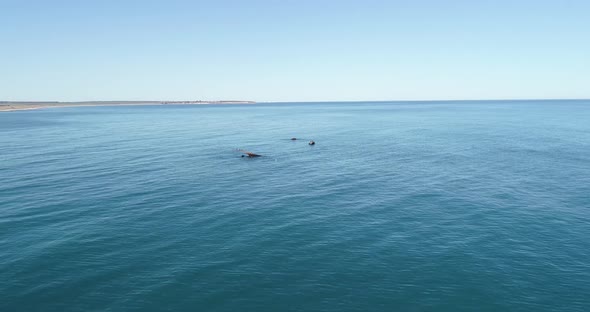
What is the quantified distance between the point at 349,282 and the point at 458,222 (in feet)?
72.8

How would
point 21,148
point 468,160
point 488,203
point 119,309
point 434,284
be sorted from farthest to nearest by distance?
1. point 21,148
2. point 468,160
3. point 488,203
4. point 434,284
5. point 119,309

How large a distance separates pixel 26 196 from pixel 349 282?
54.1 m

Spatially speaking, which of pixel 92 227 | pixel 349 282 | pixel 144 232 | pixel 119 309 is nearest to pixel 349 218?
pixel 349 282

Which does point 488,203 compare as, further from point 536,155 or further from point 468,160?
point 536,155

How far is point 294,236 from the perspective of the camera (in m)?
44.2

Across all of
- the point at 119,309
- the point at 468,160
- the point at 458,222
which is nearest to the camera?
the point at 119,309

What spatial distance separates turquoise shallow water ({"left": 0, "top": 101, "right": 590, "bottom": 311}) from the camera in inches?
1268

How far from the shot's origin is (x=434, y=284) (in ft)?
112

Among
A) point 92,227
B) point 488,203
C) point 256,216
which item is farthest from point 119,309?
point 488,203

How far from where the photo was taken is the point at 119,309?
1174 inches

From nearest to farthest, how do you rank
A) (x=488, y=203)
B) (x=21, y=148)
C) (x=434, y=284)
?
(x=434, y=284)
(x=488, y=203)
(x=21, y=148)

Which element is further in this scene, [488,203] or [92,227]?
[488,203]

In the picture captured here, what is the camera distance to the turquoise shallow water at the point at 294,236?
32.2 metres

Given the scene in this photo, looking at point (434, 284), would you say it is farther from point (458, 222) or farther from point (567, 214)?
point (567, 214)
